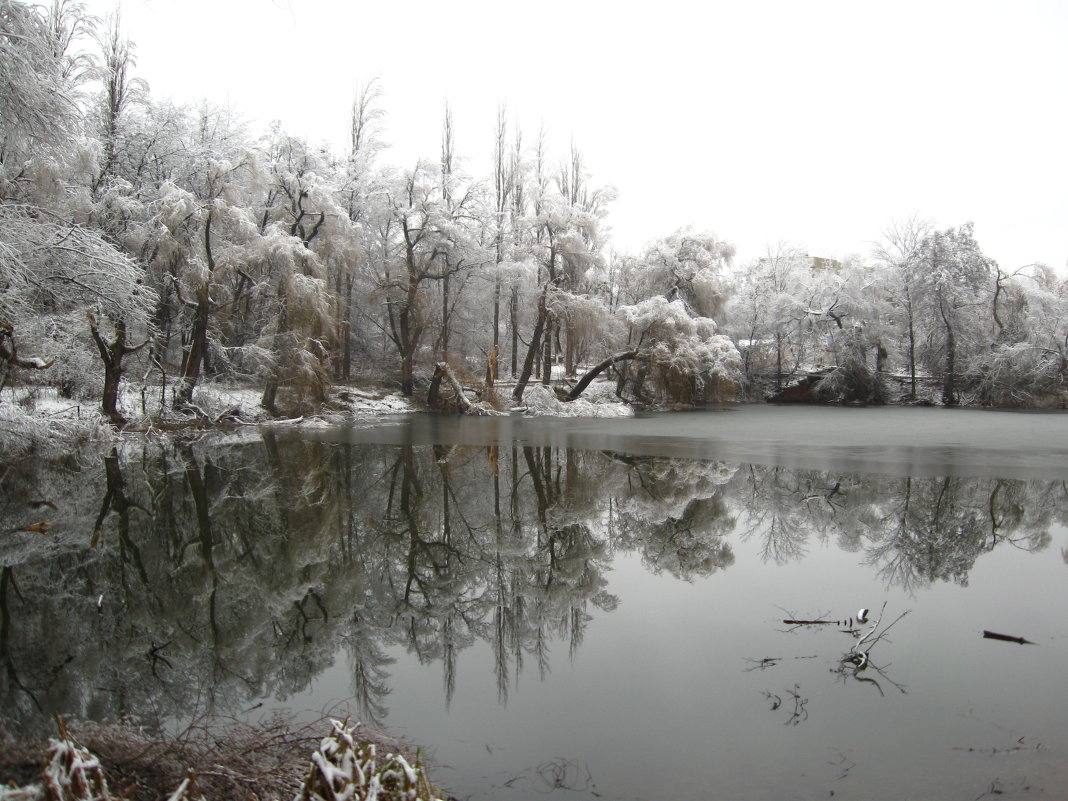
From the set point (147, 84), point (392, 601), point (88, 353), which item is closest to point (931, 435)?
point (392, 601)

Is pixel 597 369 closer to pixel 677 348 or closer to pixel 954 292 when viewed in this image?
pixel 677 348

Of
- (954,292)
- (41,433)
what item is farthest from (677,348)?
(41,433)

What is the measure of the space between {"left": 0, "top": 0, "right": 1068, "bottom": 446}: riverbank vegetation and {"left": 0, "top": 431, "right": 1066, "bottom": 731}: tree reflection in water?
3.70m

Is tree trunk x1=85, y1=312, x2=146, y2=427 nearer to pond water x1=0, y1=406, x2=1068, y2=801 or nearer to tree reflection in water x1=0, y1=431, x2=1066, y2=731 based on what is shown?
tree reflection in water x1=0, y1=431, x2=1066, y2=731

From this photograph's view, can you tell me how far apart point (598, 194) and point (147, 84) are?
1789 centimetres

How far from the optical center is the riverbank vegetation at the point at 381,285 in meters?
14.2

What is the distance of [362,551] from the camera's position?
768 centimetres

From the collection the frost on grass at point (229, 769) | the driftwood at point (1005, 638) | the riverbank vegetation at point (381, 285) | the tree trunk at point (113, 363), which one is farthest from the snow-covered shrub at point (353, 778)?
the tree trunk at point (113, 363)

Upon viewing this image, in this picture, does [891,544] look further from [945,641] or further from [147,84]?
[147,84]

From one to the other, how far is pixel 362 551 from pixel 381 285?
2139cm

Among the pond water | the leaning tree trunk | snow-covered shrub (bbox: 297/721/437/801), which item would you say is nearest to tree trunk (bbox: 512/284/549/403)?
the pond water

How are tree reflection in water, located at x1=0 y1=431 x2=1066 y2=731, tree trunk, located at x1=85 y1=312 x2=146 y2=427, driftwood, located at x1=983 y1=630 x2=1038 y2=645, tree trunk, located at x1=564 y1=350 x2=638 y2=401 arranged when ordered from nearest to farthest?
tree reflection in water, located at x1=0 y1=431 x2=1066 y2=731, driftwood, located at x1=983 y1=630 x2=1038 y2=645, tree trunk, located at x1=85 y1=312 x2=146 y2=427, tree trunk, located at x1=564 y1=350 x2=638 y2=401

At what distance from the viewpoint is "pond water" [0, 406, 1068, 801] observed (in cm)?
383

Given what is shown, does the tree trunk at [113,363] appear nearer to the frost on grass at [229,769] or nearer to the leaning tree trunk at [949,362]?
the frost on grass at [229,769]
